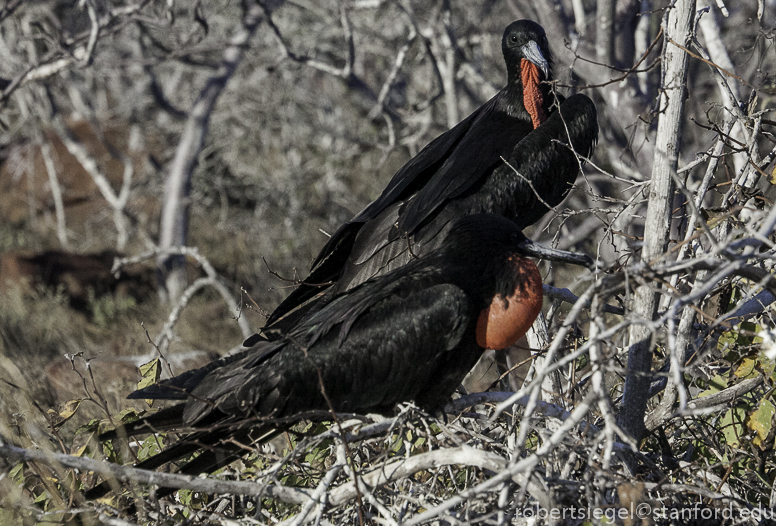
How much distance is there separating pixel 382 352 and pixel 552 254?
623mm

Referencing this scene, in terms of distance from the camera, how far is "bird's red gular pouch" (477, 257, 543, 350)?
2.25 m

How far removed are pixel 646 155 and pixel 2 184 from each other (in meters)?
10.1

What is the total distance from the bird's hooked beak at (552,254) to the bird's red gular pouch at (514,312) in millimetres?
101

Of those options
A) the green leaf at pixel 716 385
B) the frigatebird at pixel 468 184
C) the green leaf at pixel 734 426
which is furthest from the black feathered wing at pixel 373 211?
the green leaf at pixel 734 426

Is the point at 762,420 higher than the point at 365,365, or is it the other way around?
the point at 365,365

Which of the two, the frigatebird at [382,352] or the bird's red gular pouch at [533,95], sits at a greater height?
the bird's red gular pouch at [533,95]

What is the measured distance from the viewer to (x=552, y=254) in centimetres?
241

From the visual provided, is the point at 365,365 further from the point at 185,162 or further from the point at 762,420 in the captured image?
the point at 185,162

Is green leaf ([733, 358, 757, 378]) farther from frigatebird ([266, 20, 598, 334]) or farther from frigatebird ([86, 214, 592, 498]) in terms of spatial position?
frigatebird ([266, 20, 598, 334])

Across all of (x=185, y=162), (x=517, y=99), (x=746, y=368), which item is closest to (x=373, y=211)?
(x=517, y=99)

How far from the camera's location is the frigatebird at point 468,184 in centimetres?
300

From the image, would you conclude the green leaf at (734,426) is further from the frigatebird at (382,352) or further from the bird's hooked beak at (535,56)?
the bird's hooked beak at (535,56)

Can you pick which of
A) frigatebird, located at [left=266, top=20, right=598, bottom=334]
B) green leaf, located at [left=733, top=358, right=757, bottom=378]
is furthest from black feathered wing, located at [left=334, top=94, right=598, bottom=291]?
green leaf, located at [left=733, top=358, right=757, bottom=378]

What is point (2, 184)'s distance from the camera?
1128 centimetres
